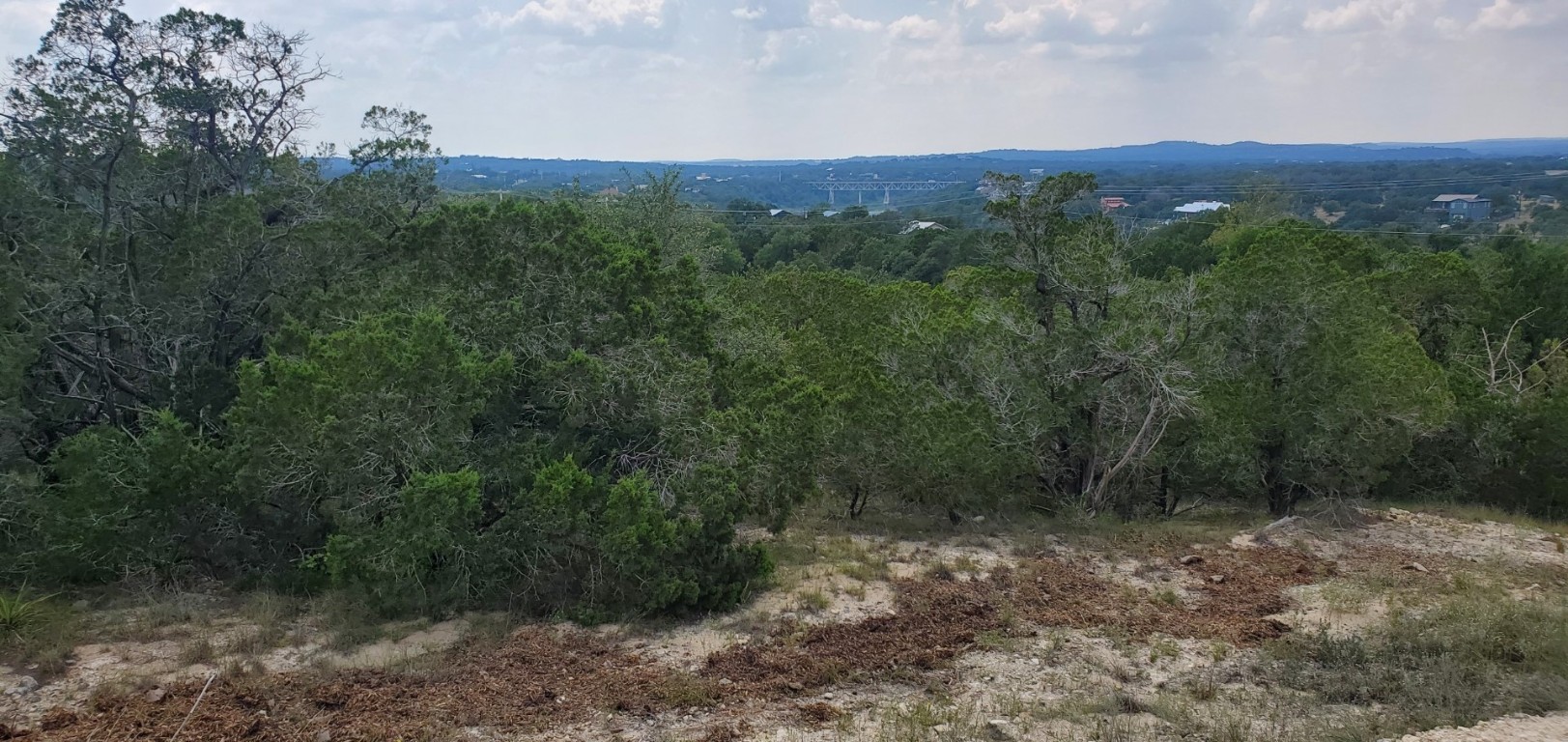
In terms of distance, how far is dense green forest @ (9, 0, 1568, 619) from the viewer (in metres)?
9.48

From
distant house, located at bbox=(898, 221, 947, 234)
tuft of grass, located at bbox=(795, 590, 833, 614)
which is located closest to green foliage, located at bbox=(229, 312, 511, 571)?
tuft of grass, located at bbox=(795, 590, 833, 614)

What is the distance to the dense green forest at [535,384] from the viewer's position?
948 centimetres

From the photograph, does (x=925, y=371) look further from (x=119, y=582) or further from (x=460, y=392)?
(x=119, y=582)

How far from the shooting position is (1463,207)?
7675 cm

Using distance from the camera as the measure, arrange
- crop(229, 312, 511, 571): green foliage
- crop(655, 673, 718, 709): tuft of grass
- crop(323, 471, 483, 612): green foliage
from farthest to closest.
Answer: crop(229, 312, 511, 571): green foliage, crop(323, 471, 483, 612): green foliage, crop(655, 673, 718, 709): tuft of grass

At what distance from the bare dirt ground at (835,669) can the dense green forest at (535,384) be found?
1.00m

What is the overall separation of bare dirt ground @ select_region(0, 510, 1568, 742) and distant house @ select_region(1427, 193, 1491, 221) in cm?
7443

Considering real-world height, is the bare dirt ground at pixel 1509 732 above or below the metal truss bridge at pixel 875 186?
below

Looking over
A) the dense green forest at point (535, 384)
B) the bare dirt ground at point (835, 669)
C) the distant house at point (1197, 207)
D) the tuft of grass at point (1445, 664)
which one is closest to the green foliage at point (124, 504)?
the dense green forest at point (535, 384)

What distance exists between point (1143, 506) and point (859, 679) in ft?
31.8

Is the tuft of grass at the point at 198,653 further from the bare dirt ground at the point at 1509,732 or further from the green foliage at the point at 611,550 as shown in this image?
the bare dirt ground at the point at 1509,732

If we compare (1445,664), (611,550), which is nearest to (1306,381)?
(1445,664)

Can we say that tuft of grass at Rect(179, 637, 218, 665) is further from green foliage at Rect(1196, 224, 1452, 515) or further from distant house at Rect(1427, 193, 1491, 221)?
distant house at Rect(1427, 193, 1491, 221)

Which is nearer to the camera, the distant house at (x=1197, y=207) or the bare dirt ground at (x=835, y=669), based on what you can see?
the bare dirt ground at (x=835, y=669)
